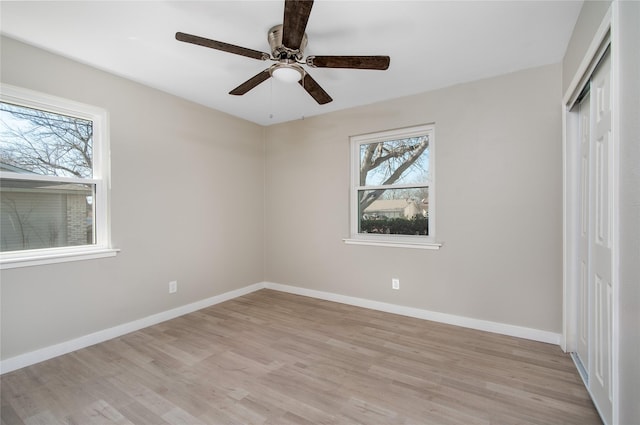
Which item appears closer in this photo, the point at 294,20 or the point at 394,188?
the point at 294,20

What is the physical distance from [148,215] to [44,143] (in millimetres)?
1018

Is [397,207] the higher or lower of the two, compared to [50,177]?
lower

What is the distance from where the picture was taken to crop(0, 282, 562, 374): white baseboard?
2315 millimetres

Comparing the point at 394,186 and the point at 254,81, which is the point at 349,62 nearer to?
the point at 254,81

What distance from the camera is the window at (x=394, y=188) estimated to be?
3.28m

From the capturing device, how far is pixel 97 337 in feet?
8.71

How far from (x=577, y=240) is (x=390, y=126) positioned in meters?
2.08

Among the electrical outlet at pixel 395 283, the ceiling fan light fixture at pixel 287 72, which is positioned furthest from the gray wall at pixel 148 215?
the electrical outlet at pixel 395 283

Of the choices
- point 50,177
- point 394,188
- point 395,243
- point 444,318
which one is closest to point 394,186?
point 394,188

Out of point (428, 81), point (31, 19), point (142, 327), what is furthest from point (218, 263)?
point (428, 81)

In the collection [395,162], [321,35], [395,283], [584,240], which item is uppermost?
[321,35]

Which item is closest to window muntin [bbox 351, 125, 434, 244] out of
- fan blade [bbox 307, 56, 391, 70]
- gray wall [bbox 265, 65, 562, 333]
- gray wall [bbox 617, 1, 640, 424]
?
gray wall [bbox 265, 65, 562, 333]

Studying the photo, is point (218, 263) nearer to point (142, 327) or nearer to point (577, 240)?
point (142, 327)

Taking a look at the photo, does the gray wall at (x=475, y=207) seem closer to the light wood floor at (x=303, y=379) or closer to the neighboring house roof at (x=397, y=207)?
the neighboring house roof at (x=397, y=207)
